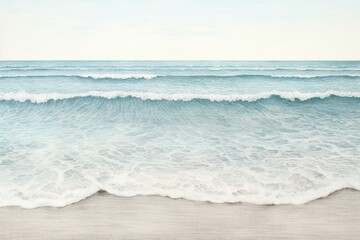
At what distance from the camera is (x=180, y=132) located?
5.11ft

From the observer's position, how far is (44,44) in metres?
1.56

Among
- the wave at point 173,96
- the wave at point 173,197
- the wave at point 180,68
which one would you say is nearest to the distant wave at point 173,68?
the wave at point 180,68

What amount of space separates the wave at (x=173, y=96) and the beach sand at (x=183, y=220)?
66 cm

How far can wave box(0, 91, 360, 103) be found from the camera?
1712mm

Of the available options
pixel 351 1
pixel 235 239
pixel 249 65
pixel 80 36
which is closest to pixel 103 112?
pixel 80 36

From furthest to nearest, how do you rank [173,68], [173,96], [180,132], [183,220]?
[173,96] → [173,68] → [180,132] → [183,220]

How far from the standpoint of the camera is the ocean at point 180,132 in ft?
4.29

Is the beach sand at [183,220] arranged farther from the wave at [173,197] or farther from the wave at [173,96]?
the wave at [173,96]

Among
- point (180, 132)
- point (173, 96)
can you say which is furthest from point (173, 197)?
point (173, 96)

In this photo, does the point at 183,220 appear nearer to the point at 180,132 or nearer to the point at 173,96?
the point at 180,132

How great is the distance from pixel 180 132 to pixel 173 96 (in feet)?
1.30

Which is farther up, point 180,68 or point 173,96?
point 180,68

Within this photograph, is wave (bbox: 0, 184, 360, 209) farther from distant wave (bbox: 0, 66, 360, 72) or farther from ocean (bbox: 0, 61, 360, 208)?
distant wave (bbox: 0, 66, 360, 72)

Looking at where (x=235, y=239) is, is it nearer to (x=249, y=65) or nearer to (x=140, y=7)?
(x=249, y=65)
